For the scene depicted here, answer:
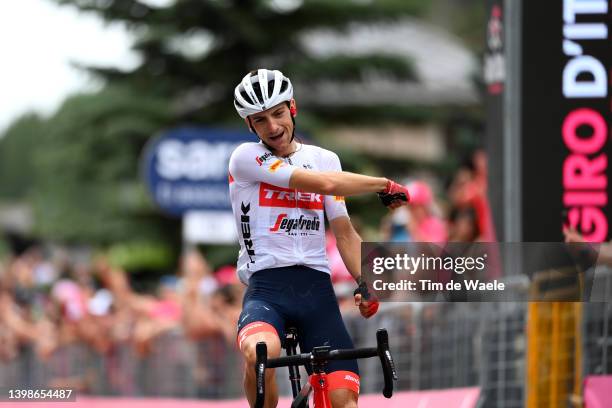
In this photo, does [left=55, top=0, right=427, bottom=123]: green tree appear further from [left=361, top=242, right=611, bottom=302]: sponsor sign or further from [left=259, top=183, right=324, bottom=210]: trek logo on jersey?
[left=259, top=183, right=324, bottom=210]: trek logo on jersey

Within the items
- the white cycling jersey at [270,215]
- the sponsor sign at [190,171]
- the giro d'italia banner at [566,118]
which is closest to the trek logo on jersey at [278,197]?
the white cycling jersey at [270,215]

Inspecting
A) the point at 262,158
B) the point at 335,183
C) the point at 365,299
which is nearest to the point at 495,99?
the point at 365,299

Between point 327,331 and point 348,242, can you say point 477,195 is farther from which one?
point 327,331

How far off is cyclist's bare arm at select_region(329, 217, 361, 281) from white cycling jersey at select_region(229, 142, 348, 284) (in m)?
0.18

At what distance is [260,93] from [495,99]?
3761 millimetres

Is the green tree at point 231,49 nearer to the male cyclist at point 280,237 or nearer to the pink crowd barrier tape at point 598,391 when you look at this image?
the pink crowd barrier tape at point 598,391

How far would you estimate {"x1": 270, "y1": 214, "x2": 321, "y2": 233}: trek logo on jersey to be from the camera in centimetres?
724

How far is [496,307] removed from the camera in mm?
10727

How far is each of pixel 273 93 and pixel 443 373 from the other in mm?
4804

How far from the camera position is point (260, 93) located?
7.09 metres

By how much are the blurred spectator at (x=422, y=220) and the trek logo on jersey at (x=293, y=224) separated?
5.46 meters

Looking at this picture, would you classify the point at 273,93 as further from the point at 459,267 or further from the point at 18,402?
the point at 18,402

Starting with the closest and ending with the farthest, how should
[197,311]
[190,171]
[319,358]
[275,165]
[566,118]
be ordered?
[319,358]
[275,165]
[566,118]
[197,311]
[190,171]

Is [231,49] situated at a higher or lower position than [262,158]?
higher
